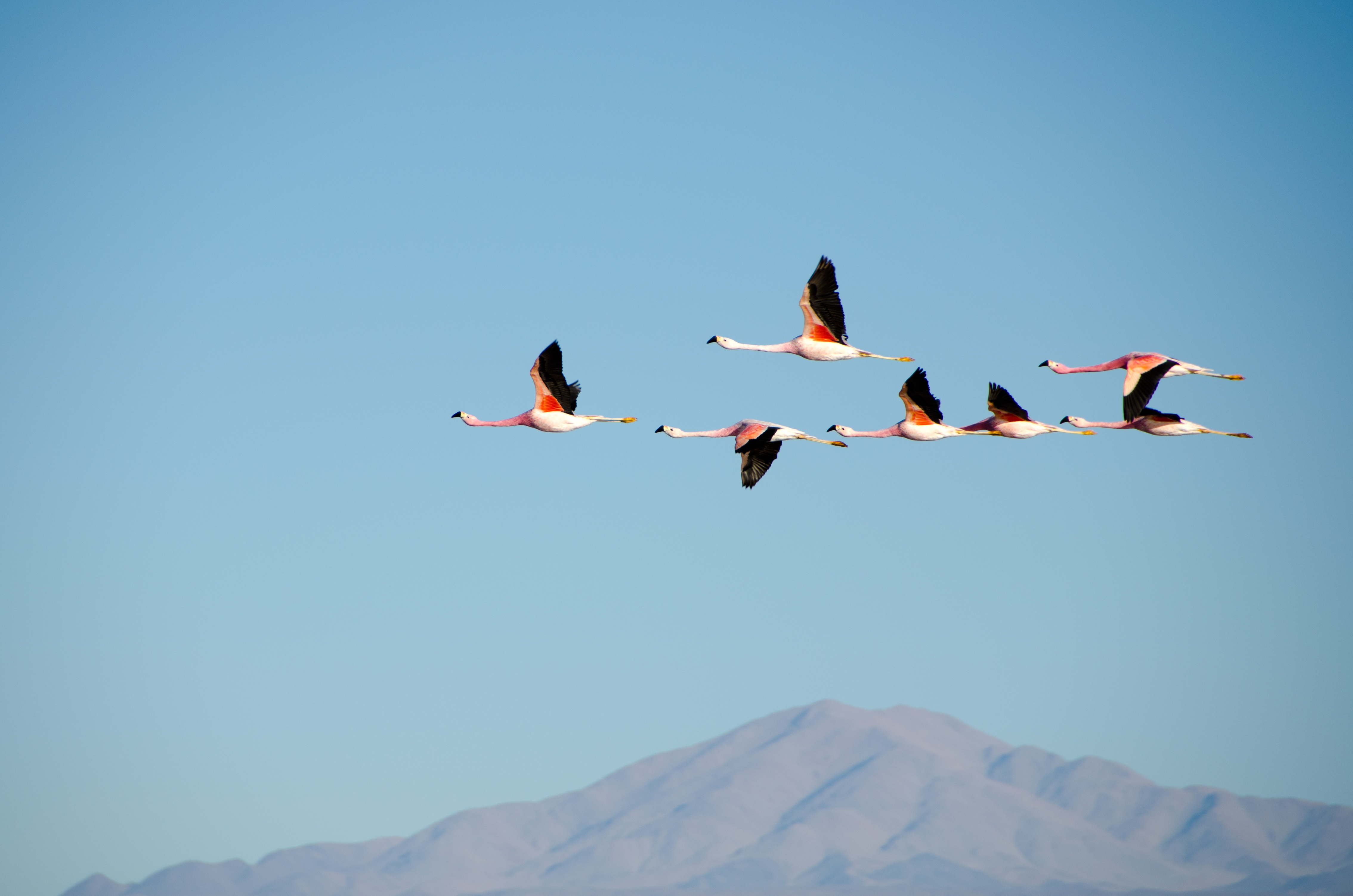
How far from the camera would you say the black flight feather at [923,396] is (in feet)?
161

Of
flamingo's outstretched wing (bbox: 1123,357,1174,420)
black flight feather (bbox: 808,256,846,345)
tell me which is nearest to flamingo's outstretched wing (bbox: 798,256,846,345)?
black flight feather (bbox: 808,256,846,345)

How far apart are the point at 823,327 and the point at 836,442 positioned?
3.44 meters

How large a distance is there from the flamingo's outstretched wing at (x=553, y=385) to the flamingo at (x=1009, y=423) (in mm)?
11469

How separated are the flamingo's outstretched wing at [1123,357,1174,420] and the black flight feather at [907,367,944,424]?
5.25m

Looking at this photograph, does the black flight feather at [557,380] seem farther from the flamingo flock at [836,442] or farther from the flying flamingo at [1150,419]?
the flying flamingo at [1150,419]

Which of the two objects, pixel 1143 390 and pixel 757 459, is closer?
pixel 1143 390

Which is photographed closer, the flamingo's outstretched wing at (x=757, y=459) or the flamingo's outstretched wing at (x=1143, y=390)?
the flamingo's outstretched wing at (x=1143, y=390)

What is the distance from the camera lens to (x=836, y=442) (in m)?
50.8

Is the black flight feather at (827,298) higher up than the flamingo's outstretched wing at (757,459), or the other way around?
the black flight feather at (827,298)

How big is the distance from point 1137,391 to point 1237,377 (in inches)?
104

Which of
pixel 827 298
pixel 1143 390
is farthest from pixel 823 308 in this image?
pixel 1143 390

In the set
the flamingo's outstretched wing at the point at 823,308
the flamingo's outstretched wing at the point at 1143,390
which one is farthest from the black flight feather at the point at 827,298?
the flamingo's outstretched wing at the point at 1143,390

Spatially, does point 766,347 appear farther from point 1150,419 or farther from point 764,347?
point 1150,419

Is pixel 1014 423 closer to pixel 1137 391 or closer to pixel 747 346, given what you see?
pixel 1137 391
